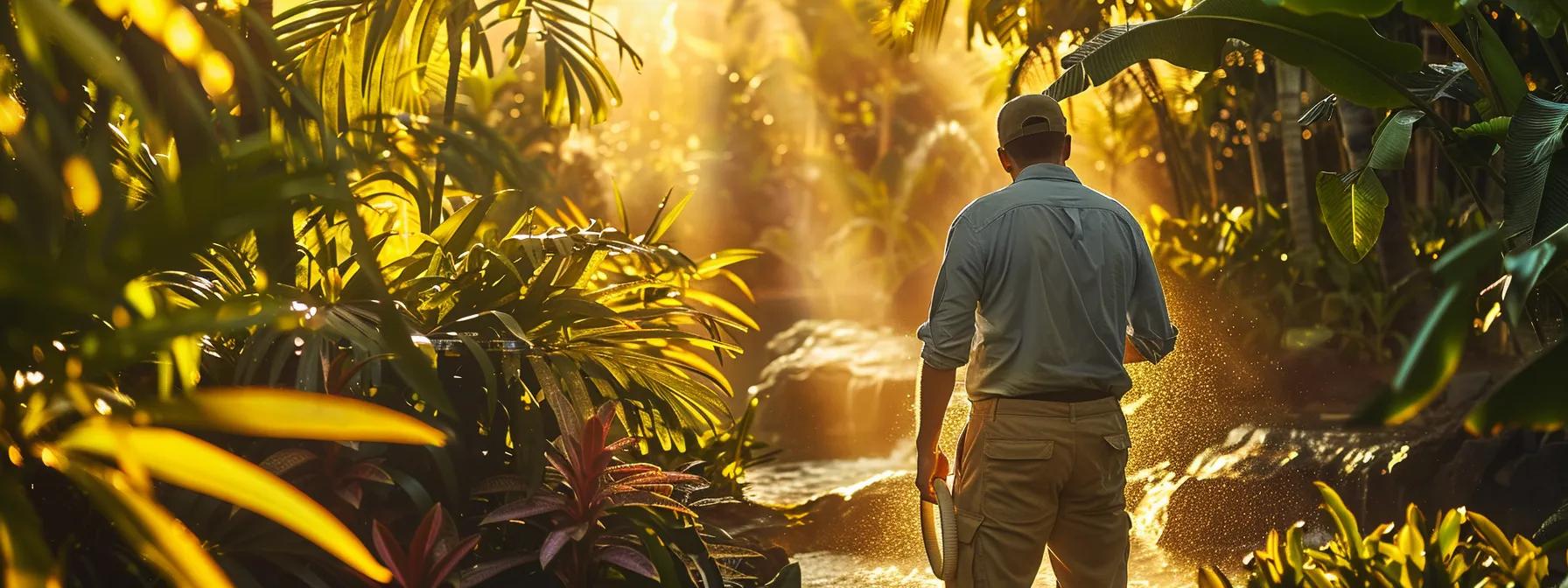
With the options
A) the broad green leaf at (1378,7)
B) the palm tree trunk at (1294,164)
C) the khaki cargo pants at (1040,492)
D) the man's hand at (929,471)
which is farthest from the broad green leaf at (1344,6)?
the palm tree trunk at (1294,164)

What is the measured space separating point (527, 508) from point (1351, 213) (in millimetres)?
2784

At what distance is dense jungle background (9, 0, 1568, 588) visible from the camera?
151cm

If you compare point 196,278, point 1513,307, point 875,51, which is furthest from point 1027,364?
point 875,51

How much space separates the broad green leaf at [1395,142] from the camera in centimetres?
386

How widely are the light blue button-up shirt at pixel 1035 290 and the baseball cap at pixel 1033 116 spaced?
3.3 inches

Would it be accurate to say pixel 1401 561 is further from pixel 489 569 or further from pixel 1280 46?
pixel 489 569

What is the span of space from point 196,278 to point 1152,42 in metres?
2.63

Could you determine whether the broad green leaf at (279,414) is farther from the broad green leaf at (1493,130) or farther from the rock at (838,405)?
the rock at (838,405)

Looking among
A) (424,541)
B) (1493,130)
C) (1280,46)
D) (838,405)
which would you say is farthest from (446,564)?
(838,405)

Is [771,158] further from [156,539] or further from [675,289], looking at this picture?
[156,539]

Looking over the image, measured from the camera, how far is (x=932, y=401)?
117 inches

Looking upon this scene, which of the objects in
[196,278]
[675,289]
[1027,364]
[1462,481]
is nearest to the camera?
[1027,364]

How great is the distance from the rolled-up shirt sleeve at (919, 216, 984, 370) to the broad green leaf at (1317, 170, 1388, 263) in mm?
1836

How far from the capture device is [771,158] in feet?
91.7
